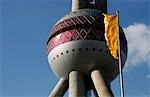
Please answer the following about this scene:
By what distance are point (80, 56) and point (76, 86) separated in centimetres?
230

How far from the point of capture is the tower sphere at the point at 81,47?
93.2 feet

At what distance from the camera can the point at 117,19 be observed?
1733 cm

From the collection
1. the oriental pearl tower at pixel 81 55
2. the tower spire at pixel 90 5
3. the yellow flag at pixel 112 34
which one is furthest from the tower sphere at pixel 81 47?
the yellow flag at pixel 112 34

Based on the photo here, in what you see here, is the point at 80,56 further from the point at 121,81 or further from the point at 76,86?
the point at 121,81

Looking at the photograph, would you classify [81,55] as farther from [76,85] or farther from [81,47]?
[76,85]

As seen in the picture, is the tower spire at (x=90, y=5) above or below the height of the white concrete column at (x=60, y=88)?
above

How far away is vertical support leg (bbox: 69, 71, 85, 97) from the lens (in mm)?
28219

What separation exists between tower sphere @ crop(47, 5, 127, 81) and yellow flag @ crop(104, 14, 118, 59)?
427 inches

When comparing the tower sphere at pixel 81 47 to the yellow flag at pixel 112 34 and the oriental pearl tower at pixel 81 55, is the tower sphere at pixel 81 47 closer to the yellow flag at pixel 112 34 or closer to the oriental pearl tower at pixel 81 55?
the oriental pearl tower at pixel 81 55

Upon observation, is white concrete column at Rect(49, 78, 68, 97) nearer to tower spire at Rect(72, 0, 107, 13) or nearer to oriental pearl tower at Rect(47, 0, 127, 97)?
oriental pearl tower at Rect(47, 0, 127, 97)

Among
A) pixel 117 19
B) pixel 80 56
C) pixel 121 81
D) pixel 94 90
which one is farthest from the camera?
pixel 94 90

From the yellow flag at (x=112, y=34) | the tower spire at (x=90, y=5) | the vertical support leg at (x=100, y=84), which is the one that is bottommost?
the yellow flag at (x=112, y=34)


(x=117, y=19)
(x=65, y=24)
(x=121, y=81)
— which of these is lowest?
(x=121, y=81)

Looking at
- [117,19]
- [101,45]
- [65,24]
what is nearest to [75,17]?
[65,24]
